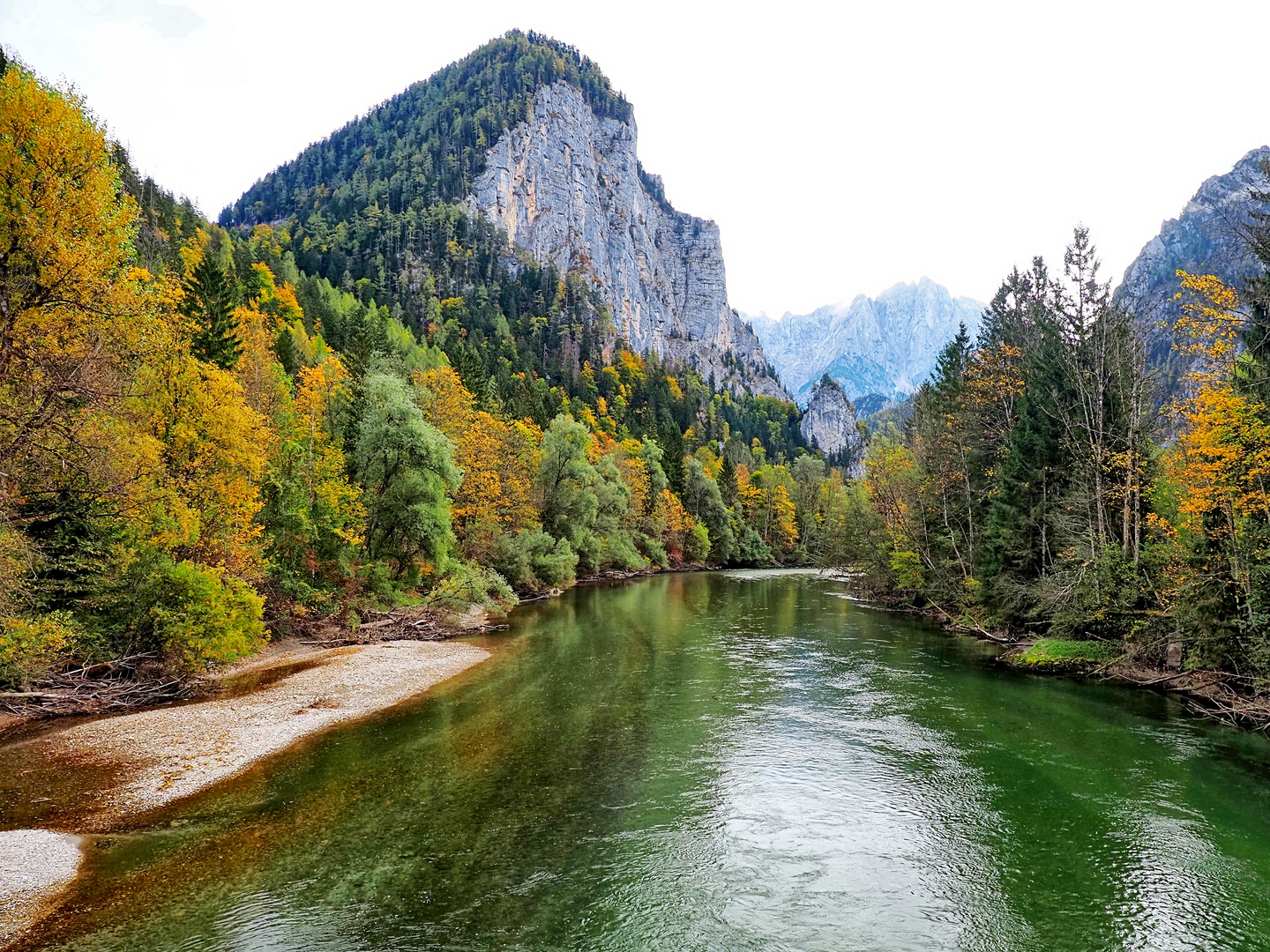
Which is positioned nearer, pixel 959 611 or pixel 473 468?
pixel 959 611

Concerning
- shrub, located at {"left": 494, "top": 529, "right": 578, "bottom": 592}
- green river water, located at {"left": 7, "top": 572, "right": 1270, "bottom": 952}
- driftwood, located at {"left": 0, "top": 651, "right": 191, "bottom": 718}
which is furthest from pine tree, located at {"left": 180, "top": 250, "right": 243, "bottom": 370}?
green river water, located at {"left": 7, "top": 572, "right": 1270, "bottom": 952}

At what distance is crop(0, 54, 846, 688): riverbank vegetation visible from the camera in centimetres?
1620

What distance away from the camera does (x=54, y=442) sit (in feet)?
59.2

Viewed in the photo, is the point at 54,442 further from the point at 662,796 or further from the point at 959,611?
the point at 959,611

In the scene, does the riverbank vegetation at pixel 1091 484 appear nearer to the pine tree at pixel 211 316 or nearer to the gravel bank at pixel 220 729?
the gravel bank at pixel 220 729

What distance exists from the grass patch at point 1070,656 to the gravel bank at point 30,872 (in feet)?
101

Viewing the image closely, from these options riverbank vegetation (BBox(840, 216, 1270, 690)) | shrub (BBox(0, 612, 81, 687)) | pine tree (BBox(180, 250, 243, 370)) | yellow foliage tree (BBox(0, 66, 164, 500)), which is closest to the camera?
yellow foliage tree (BBox(0, 66, 164, 500))

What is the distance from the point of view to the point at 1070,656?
87.8 ft

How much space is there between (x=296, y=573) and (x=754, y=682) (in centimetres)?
2416

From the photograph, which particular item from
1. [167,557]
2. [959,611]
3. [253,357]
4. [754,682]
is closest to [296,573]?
[167,557]

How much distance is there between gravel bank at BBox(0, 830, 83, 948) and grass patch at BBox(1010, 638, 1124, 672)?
30.7 metres

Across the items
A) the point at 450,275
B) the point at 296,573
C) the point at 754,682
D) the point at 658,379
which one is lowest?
the point at 754,682

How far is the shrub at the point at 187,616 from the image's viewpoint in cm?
2188

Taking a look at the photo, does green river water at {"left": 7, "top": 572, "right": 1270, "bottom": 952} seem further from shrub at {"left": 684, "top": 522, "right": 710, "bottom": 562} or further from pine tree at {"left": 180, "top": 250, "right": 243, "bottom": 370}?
shrub at {"left": 684, "top": 522, "right": 710, "bottom": 562}
